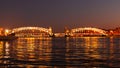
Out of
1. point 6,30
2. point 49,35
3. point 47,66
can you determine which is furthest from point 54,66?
point 49,35

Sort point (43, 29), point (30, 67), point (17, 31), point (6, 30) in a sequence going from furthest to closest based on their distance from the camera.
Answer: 1. point (43, 29)
2. point (17, 31)
3. point (6, 30)
4. point (30, 67)

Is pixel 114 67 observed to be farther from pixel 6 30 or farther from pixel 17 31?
pixel 17 31

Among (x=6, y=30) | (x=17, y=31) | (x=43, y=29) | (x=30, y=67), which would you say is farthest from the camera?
(x=43, y=29)

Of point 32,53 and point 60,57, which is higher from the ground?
point 32,53

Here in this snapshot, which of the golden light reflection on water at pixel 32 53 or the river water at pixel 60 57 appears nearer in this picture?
the river water at pixel 60 57

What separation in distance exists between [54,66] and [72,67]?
1.39m

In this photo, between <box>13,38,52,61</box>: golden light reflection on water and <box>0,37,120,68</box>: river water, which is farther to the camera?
<box>13,38,52,61</box>: golden light reflection on water

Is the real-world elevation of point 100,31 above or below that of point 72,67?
above

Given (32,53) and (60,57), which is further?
(32,53)

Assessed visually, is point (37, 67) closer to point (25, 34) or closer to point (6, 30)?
point (6, 30)

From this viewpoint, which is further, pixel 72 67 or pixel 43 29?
pixel 43 29

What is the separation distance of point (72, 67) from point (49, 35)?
16947 centimetres

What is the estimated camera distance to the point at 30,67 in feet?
83.5

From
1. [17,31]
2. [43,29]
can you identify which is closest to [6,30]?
[17,31]
